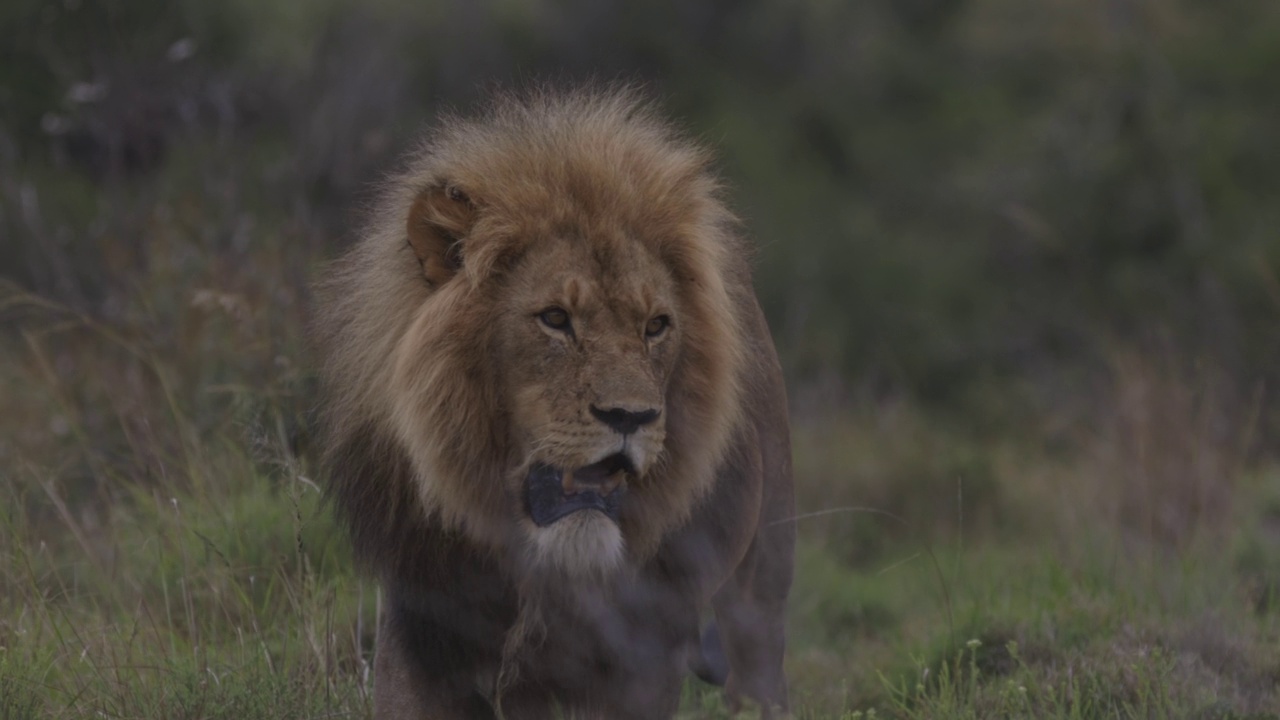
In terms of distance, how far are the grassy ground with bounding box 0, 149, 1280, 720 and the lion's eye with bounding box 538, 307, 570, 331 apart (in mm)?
985

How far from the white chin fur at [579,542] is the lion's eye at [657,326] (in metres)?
0.41

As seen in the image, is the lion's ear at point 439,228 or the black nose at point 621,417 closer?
the black nose at point 621,417

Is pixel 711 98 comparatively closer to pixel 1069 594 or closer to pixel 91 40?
pixel 91 40

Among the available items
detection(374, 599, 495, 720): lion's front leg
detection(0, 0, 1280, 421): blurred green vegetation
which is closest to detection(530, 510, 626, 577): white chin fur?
detection(374, 599, 495, 720): lion's front leg

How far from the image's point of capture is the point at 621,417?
339 cm

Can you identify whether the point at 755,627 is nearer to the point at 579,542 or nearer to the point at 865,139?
the point at 579,542

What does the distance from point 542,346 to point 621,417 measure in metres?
0.25

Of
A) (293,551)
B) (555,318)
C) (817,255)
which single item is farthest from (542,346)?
(817,255)

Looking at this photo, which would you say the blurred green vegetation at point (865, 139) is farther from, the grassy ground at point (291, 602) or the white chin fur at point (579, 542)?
the white chin fur at point (579, 542)

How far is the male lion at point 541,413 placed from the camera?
139 inches

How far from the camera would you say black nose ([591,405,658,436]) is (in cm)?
339

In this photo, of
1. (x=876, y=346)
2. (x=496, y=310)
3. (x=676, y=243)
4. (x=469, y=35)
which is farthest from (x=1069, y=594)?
(x=469, y=35)

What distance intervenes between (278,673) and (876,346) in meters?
13.1

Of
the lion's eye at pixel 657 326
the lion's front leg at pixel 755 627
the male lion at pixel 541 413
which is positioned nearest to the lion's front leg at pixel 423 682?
the male lion at pixel 541 413
